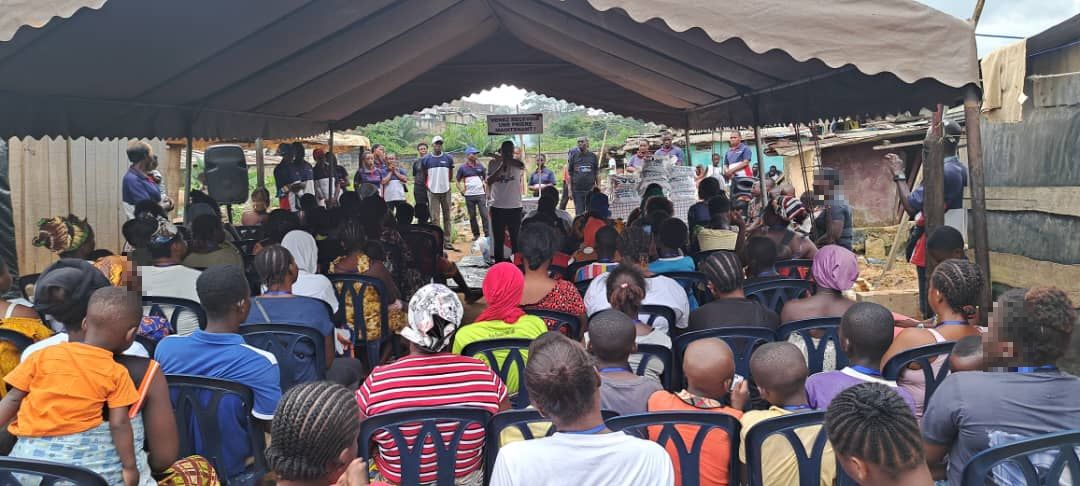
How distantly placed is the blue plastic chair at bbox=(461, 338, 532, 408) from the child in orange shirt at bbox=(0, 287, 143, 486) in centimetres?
132

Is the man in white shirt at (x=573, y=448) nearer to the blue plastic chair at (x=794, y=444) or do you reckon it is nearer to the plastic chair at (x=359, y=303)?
the blue plastic chair at (x=794, y=444)

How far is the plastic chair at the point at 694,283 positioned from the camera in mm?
4785

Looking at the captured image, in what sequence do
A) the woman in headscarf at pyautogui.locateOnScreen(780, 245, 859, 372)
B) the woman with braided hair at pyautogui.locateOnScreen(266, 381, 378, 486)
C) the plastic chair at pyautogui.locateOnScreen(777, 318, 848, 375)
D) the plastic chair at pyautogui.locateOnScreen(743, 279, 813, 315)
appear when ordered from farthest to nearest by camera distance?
the plastic chair at pyautogui.locateOnScreen(743, 279, 813, 315) < the woman in headscarf at pyautogui.locateOnScreen(780, 245, 859, 372) < the plastic chair at pyautogui.locateOnScreen(777, 318, 848, 375) < the woman with braided hair at pyautogui.locateOnScreen(266, 381, 378, 486)

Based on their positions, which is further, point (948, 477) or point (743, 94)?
point (743, 94)

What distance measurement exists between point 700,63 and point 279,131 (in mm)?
5903

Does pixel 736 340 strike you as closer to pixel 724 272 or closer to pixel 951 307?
pixel 724 272

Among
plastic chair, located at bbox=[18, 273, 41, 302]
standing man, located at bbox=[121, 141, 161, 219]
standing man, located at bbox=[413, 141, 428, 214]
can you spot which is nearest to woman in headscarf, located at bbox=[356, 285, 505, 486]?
plastic chair, located at bbox=[18, 273, 41, 302]

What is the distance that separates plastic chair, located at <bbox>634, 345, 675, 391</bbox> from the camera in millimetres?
3258

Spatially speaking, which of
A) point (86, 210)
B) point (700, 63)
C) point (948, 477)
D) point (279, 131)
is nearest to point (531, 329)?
point (948, 477)

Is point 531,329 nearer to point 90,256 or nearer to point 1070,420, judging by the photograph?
point 1070,420

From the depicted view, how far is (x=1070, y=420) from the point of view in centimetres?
209

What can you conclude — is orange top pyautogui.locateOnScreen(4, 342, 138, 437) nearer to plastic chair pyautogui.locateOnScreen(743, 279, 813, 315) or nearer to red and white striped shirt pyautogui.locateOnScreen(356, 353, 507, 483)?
red and white striped shirt pyautogui.locateOnScreen(356, 353, 507, 483)

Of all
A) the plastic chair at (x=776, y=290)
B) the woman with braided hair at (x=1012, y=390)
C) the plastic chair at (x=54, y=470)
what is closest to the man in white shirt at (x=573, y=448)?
the woman with braided hair at (x=1012, y=390)

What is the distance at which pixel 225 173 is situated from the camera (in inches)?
458
